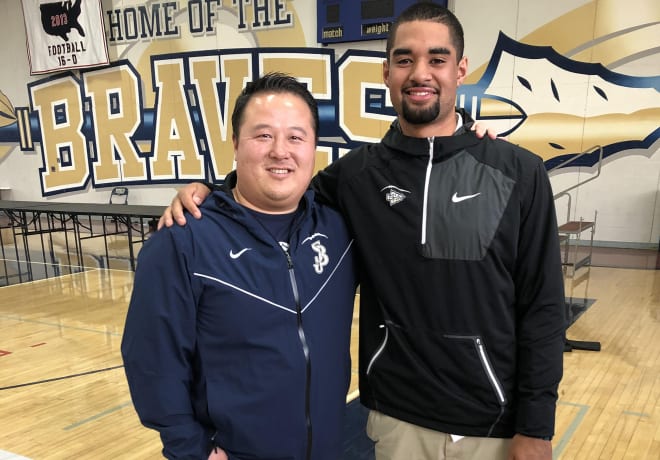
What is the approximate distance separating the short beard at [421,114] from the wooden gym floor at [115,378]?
1.88 metres

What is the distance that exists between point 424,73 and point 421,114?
0.31ft

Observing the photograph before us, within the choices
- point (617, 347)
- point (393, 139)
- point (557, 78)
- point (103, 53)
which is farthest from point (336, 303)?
point (103, 53)

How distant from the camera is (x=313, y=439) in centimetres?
118

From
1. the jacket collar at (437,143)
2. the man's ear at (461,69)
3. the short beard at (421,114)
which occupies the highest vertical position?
the man's ear at (461,69)

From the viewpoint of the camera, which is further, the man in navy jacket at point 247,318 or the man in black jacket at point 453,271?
the man in black jacket at point 453,271

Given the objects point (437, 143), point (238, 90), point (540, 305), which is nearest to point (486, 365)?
point (540, 305)

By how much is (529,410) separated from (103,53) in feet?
36.0

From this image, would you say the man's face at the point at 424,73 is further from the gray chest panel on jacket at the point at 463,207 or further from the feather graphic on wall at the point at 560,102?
the feather graphic on wall at the point at 560,102

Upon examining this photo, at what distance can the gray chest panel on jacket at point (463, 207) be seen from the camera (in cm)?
119

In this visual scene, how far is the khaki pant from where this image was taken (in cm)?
126

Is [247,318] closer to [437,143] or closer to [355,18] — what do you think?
[437,143]

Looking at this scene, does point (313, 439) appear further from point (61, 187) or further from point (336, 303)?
point (61, 187)

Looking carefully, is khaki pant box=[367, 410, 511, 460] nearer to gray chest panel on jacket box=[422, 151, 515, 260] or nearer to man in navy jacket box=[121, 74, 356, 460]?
man in navy jacket box=[121, 74, 356, 460]

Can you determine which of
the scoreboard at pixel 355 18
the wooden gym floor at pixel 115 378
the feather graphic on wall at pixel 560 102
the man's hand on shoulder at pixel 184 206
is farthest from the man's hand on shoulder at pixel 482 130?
the scoreboard at pixel 355 18
